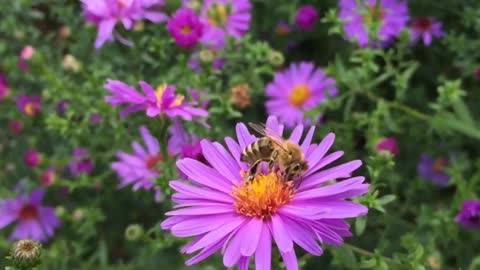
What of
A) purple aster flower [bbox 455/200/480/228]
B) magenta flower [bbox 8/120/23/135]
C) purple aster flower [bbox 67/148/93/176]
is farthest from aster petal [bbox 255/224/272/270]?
magenta flower [bbox 8/120/23/135]

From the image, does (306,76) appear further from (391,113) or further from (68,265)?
(68,265)

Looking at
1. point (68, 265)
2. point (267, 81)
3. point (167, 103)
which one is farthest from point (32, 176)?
point (167, 103)

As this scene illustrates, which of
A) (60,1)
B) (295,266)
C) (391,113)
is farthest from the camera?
(60,1)

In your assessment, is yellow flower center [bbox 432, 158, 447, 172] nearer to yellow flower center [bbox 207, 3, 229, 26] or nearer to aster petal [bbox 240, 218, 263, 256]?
yellow flower center [bbox 207, 3, 229, 26]

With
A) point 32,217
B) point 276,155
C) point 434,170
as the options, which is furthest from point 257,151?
point 32,217

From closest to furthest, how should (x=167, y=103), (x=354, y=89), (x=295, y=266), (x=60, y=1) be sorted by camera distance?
(x=295, y=266), (x=167, y=103), (x=354, y=89), (x=60, y=1)

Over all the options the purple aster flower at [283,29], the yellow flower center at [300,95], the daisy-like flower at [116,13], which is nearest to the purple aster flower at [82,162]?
the daisy-like flower at [116,13]

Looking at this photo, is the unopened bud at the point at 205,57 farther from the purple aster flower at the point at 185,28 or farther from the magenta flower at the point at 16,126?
the magenta flower at the point at 16,126
